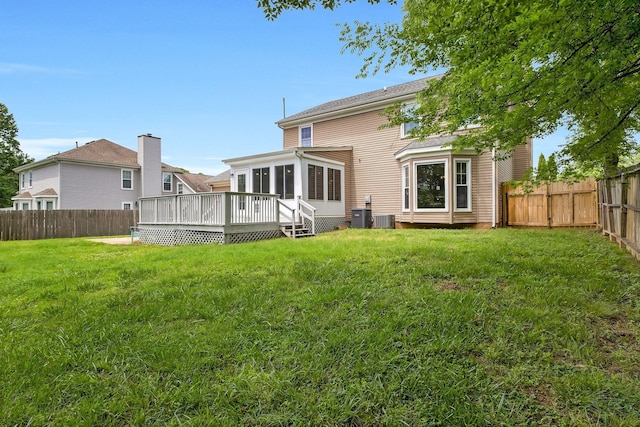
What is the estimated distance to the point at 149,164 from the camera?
82.4 ft

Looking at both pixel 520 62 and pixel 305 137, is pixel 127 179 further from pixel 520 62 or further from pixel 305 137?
pixel 520 62

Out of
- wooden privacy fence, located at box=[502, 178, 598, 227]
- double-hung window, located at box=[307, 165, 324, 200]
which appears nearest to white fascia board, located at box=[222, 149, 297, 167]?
double-hung window, located at box=[307, 165, 324, 200]

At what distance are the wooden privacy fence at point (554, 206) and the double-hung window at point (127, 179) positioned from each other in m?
25.1

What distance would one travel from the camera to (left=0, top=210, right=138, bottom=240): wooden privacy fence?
49.3 ft

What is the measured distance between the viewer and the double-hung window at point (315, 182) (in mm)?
13258

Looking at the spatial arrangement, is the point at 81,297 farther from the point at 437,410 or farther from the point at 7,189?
the point at 7,189

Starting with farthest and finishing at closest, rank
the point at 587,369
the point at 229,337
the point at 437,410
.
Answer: the point at 229,337
the point at 587,369
the point at 437,410

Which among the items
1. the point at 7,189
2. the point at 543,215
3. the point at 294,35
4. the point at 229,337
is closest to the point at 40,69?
the point at 294,35

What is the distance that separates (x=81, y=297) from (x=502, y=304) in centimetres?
515

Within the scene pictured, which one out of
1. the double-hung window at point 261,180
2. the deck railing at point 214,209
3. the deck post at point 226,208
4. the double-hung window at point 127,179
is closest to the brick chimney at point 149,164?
the double-hung window at point 127,179

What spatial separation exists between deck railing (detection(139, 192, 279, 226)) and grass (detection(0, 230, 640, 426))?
201 inches

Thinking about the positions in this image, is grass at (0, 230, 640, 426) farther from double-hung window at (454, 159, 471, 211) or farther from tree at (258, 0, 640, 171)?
double-hung window at (454, 159, 471, 211)

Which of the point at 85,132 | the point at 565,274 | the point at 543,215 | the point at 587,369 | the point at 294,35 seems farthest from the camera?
the point at 85,132

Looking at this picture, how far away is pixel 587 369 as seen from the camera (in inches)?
93.8
